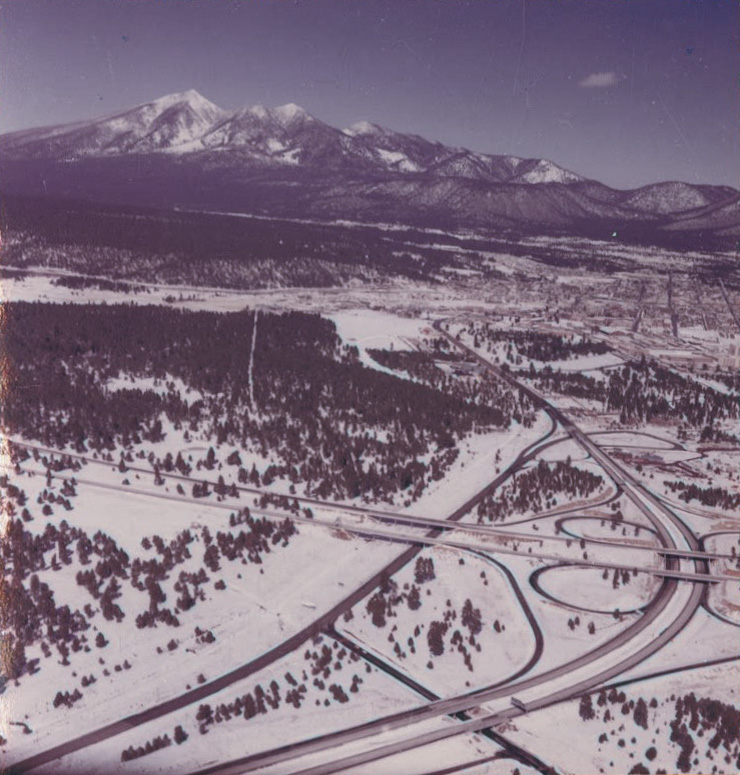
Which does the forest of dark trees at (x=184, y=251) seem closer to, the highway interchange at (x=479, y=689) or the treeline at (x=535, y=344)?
the treeline at (x=535, y=344)

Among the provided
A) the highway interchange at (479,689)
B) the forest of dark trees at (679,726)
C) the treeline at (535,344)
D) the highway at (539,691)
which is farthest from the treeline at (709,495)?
the treeline at (535,344)

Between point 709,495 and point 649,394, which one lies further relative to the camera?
point 649,394

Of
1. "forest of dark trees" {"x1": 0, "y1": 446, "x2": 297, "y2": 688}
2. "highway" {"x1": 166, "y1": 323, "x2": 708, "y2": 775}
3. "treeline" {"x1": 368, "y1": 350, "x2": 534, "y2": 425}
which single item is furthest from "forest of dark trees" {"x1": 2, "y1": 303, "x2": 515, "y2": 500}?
"highway" {"x1": 166, "y1": 323, "x2": 708, "y2": 775}

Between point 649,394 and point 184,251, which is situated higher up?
point 184,251

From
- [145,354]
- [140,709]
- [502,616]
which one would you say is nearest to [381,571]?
[502,616]

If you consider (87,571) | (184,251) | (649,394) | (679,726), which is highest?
(184,251)

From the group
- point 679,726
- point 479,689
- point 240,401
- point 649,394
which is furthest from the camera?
point 649,394

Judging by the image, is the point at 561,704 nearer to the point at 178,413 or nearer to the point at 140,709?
the point at 140,709

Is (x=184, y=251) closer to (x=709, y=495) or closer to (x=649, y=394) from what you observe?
(x=649, y=394)

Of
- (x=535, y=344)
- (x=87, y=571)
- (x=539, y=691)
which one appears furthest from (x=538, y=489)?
(x=535, y=344)
